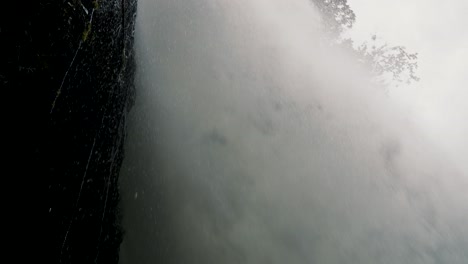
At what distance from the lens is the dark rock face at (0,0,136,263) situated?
51.6 inches

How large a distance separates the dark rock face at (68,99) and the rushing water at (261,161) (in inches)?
150

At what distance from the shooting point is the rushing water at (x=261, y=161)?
7.46 metres

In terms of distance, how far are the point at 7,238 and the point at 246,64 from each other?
12.7m

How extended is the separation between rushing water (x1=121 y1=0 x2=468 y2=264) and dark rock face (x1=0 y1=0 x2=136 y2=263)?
381 centimetres

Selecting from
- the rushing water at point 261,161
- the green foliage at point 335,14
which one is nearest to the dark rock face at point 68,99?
the rushing water at point 261,161

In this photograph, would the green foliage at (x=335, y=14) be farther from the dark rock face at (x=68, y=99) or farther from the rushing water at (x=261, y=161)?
the dark rock face at (x=68, y=99)

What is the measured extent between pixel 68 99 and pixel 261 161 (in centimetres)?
866

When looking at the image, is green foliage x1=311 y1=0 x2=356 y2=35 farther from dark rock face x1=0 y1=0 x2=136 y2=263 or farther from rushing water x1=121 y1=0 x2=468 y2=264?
dark rock face x1=0 y1=0 x2=136 y2=263

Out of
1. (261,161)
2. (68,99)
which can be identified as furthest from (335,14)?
(68,99)

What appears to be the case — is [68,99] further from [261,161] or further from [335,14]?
[335,14]

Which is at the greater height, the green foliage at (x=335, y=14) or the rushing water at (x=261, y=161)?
the green foliage at (x=335, y=14)

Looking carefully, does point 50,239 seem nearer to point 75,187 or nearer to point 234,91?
Answer: point 75,187

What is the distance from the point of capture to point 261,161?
10234 mm

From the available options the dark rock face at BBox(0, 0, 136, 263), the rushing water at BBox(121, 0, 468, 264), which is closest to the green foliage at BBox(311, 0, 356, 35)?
the rushing water at BBox(121, 0, 468, 264)
